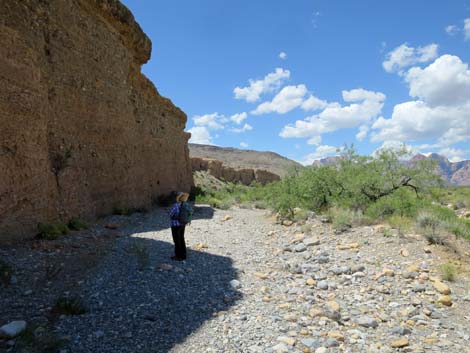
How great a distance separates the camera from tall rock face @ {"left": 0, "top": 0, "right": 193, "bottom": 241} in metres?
6.77

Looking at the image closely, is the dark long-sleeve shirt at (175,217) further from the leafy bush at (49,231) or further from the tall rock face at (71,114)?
the tall rock face at (71,114)

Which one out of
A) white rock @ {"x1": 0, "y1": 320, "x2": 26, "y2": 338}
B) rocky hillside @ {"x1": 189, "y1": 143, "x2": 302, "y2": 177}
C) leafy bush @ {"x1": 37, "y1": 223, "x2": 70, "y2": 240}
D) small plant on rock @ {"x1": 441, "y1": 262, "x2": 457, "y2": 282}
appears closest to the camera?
white rock @ {"x1": 0, "y1": 320, "x2": 26, "y2": 338}

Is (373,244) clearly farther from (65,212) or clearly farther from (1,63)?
(1,63)

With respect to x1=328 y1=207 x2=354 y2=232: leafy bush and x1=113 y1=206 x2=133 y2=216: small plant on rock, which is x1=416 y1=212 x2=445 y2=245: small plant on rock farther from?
x1=113 y1=206 x2=133 y2=216: small plant on rock

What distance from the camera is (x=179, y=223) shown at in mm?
6734

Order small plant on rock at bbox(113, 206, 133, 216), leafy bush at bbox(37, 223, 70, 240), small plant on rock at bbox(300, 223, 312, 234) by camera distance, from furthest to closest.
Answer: small plant on rock at bbox(113, 206, 133, 216)
small plant on rock at bbox(300, 223, 312, 234)
leafy bush at bbox(37, 223, 70, 240)

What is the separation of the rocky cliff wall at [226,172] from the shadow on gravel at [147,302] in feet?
124

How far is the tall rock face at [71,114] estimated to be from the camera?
22.2ft

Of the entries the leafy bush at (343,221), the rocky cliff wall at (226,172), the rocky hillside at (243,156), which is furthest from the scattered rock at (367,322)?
the rocky hillside at (243,156)

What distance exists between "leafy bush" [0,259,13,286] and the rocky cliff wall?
1528 inches

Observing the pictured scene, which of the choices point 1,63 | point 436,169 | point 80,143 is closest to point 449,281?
point 436,169

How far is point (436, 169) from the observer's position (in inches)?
434

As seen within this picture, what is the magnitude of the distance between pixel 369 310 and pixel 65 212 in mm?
7625

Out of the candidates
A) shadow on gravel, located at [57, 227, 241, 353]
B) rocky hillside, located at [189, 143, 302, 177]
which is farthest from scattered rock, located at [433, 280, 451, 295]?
rocky hillside, located at [189, 143, 302, 177]
